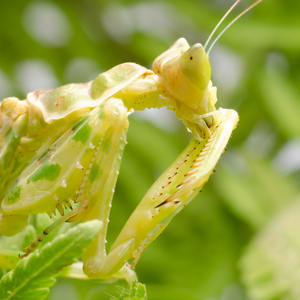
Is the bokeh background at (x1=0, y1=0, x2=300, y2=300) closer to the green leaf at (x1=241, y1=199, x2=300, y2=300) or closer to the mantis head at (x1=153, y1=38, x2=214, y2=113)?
A: the green leaf at (x1=241, y1=199, x2=300, y2=300)

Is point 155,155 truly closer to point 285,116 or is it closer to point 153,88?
point 285,116

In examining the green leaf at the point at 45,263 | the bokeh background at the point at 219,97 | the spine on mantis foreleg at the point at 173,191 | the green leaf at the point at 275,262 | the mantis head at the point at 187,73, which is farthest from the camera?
the bokeh background at the point at 219,97

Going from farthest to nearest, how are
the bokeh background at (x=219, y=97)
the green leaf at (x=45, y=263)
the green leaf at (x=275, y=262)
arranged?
the bokeh background at (x=219, y=97) < the green leaf at (x=275, y=262) < the green leaf at (x=45, y=263)

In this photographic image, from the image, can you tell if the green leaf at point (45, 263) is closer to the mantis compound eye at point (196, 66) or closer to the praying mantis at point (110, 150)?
the praying mantis at point (110, 150)

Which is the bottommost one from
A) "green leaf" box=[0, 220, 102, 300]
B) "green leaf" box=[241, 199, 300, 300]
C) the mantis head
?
"green leaf" box=[241, 199, 300, 300]

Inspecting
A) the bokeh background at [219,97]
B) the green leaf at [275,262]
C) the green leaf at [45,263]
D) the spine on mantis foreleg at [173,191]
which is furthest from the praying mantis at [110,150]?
the bokeh background at [219,97]

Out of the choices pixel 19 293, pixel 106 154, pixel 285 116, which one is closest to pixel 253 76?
pixel 285 116

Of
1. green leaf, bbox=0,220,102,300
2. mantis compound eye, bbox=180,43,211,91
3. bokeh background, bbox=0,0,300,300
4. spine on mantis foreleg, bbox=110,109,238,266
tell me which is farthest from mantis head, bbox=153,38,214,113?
bokeh background, bbox=0,0,300,300

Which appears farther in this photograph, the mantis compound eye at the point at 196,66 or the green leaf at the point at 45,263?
the mantis compound eye at the point at 196,66

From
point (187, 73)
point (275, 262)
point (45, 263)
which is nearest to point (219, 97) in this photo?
point (275, 262)
